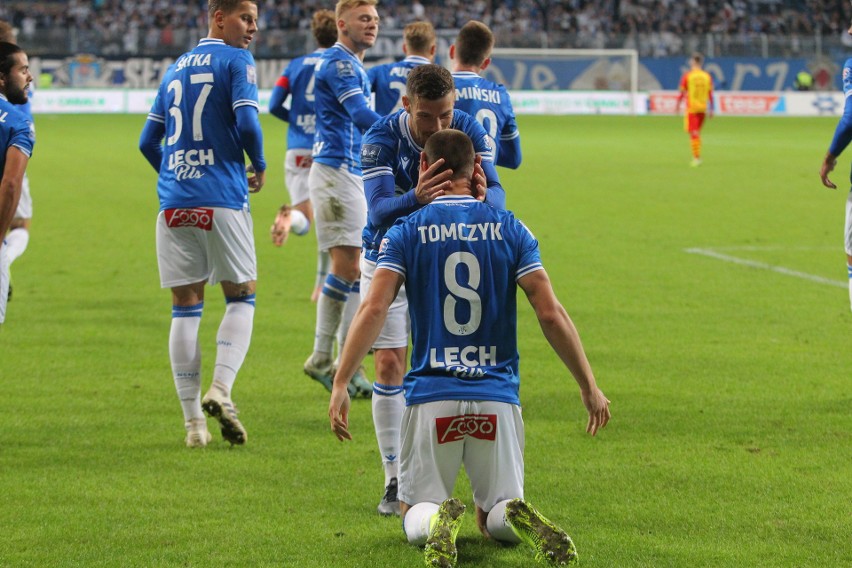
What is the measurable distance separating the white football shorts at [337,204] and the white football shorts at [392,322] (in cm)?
236

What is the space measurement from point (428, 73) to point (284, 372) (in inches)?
150

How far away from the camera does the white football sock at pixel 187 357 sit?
20.7 feet

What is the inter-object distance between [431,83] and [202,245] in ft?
6.82

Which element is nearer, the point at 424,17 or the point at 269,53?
the point at 269,53

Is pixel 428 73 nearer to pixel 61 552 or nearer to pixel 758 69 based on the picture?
pixel 61 552

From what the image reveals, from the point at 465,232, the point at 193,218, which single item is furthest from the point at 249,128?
the point at 465,232

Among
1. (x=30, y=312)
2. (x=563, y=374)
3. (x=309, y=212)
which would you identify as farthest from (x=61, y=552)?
(x=309, y=212)

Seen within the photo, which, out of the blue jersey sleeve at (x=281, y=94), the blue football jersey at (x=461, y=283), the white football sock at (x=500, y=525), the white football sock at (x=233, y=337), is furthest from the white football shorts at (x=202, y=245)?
the blue jersey sleeve at (x=281, y=94)

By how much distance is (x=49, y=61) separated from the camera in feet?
139

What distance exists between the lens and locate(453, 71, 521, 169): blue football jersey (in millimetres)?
6398

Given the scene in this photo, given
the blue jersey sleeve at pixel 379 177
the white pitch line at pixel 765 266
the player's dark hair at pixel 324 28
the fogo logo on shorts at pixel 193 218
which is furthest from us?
the white pitch line at pixel 765 266

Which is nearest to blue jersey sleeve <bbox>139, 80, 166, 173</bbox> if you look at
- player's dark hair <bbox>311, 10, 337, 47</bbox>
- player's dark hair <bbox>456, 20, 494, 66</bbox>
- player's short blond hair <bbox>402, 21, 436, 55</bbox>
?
player's dark hair <bbox>456, 20, 494, 66</bbox>

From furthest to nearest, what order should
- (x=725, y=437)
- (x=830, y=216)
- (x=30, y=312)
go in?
(x=830, y=216), (x=30, y=312), (x=725, y=437)

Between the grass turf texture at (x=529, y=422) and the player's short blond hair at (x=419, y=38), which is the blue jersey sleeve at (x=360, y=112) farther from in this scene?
the grass turf texture at (x=529, y=422)
